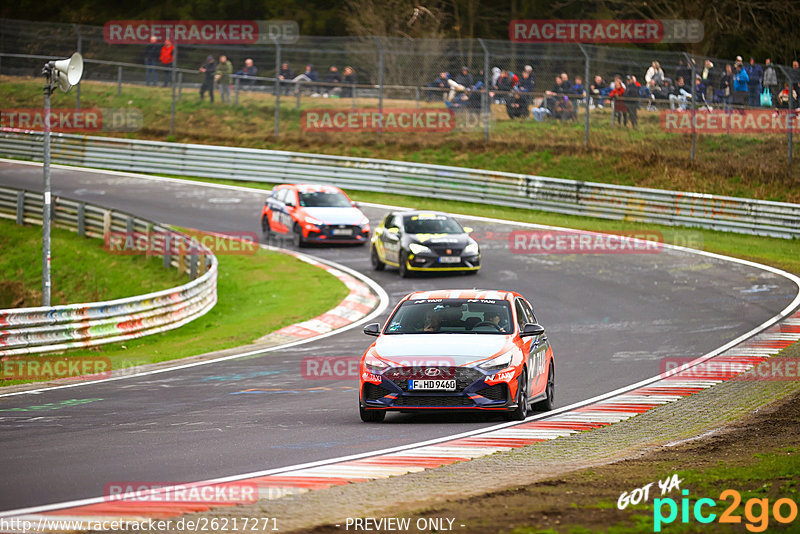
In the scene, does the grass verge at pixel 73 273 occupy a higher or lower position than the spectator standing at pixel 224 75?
lower

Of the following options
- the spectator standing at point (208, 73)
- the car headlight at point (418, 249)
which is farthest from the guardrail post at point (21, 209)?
the car headlight at point (418, 249)

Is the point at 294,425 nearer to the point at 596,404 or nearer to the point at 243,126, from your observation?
the point at 596,404

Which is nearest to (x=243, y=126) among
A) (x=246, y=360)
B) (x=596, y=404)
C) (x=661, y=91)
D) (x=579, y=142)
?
(x=579, y=142)

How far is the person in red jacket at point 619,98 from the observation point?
3409cm

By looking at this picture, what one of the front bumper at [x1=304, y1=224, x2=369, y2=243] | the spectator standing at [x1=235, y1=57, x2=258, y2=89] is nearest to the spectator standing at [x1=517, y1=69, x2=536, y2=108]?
the front bumper at [x1=304, y1=224, x2=369, y2=243]

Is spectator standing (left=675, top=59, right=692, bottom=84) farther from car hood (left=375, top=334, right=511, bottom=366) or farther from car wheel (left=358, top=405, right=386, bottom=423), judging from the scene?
car wheel (left=358, top=405, right=386, bottom=423)

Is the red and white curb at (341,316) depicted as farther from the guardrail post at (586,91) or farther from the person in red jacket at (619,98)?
the person in red jacket at (619,98)

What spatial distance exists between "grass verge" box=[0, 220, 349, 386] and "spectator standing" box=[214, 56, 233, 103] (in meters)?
11.9

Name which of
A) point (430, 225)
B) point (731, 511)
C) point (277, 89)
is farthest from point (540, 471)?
point (277, 89)

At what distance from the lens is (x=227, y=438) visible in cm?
1062

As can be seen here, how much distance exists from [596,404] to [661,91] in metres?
21.9

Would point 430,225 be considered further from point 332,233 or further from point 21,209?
point 21,209

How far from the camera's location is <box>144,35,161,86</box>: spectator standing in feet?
137

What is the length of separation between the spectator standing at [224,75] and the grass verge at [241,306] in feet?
39.0
